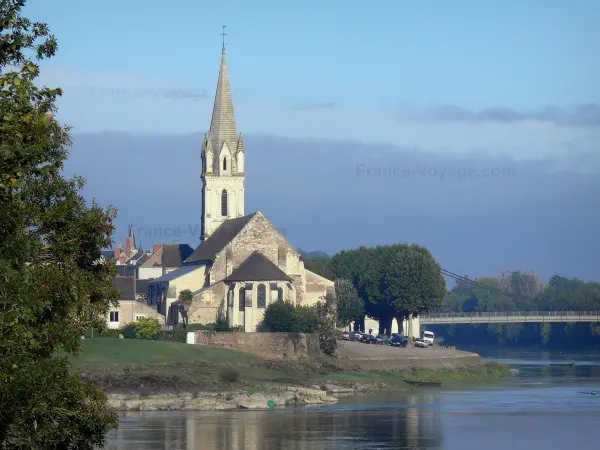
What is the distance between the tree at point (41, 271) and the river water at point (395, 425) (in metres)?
21.2

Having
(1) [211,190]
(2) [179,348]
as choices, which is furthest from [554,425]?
(1) [211,190]

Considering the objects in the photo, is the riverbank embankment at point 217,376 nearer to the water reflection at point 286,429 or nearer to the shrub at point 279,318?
the water reflection at point 286,429

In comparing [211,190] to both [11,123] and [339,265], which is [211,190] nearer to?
[339,265]

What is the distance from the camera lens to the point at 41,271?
28.9 m

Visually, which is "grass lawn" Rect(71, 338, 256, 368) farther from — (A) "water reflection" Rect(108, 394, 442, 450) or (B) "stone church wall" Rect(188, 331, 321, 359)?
(A) "water reflection" Rect(108, 394, 442, 450)

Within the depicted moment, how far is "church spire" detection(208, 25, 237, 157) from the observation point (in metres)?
135

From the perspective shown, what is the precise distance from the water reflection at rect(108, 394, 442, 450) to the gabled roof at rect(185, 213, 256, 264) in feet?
144

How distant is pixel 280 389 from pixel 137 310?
1346 inches

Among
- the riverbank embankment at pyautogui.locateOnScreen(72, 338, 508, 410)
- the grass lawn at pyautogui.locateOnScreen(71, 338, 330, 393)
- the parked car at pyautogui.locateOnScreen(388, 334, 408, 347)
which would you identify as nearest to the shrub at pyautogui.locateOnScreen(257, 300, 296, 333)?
the riverbank embankment at pyautogui.locateOnScreen(72, 338, 508, 410)

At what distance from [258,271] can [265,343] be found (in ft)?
44.5

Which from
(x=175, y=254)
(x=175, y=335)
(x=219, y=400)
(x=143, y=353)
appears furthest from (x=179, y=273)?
(x=219, y=400)

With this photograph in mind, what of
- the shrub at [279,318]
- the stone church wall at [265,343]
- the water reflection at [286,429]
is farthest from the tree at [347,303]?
the water reflection at [286,429]

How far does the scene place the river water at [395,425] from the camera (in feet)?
177

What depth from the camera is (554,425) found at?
62.8 metres
